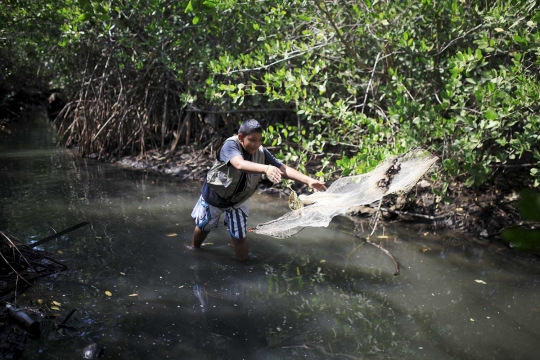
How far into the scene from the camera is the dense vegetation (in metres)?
4.71

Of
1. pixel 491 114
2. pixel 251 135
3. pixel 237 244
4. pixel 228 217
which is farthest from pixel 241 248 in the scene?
pixel 491 114

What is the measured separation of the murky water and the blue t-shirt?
58 cm

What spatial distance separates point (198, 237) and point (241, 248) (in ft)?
Result: 1.61

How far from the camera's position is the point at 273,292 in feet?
12.9

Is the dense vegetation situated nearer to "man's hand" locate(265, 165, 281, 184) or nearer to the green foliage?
"man's hand" locate(265, 165, 281, 184)

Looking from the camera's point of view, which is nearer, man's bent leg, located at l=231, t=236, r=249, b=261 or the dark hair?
the dark hair

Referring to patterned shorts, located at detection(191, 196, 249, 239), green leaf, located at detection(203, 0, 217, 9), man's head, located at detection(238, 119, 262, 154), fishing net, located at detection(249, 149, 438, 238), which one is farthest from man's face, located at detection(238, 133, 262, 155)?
green leaf, located at detection(203, 0, 217, 9)

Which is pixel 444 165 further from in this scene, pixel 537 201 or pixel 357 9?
pixel 537 201

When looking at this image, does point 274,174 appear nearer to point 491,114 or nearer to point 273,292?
point 273,292

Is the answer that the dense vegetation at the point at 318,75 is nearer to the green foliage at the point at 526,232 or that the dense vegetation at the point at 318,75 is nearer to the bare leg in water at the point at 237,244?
the bare leg in water at the point at 237,244

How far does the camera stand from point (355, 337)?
10.8 feet

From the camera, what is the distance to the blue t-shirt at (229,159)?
3896 millimetres

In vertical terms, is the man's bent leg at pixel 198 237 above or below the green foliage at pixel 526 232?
below

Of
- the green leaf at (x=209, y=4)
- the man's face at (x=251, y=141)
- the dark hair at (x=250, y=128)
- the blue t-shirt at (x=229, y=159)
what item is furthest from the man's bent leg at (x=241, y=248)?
the green leaf at (x=209, y=4)
